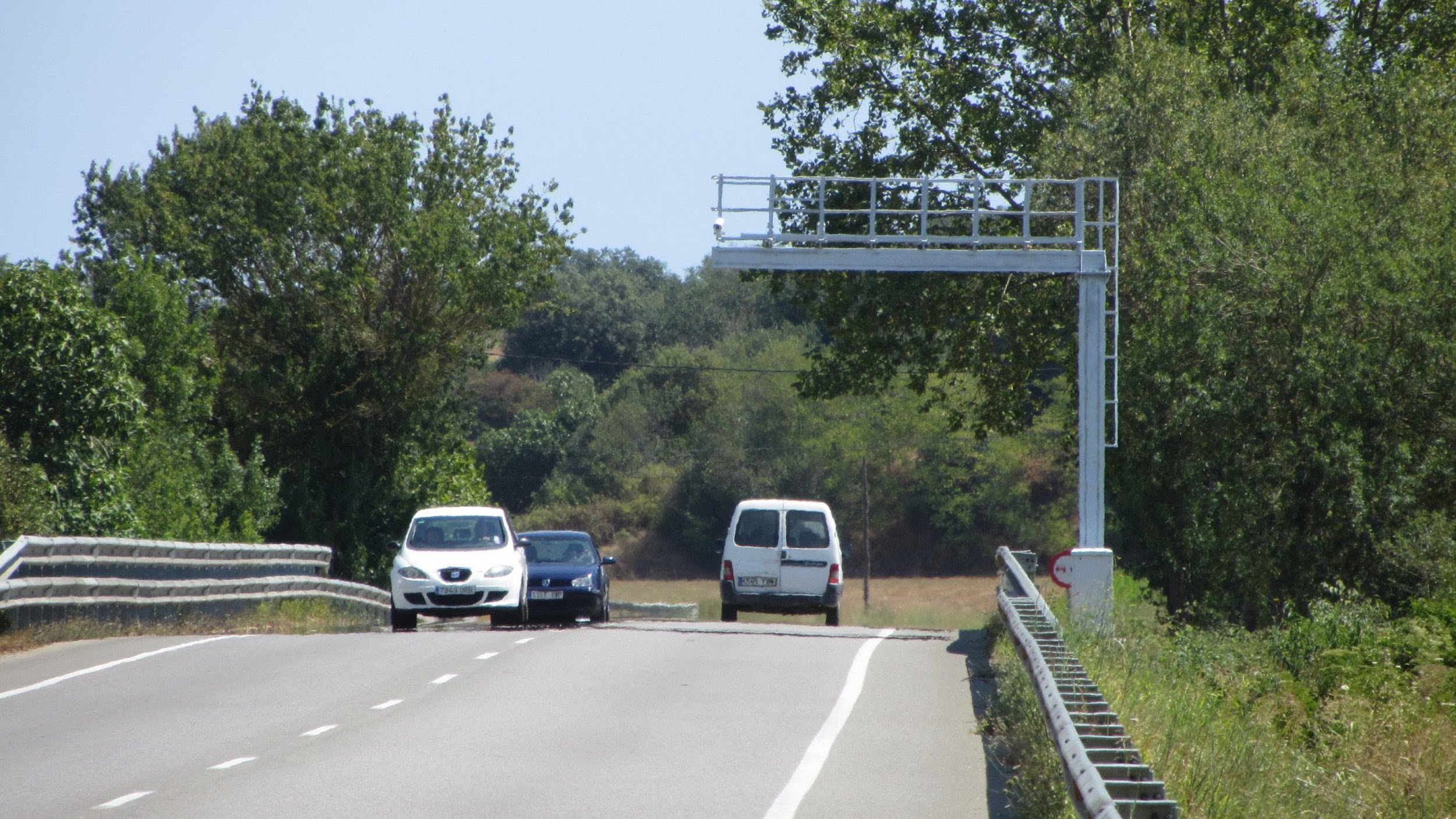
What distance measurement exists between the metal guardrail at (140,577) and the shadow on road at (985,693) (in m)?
9.75

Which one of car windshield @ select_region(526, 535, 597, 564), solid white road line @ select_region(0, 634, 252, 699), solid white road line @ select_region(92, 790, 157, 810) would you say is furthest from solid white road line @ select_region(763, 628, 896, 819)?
car windshield @ select_region(526, 535, 597, 564)

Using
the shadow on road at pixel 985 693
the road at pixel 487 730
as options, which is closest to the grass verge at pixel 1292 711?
the shadow on road at pixel 985 693

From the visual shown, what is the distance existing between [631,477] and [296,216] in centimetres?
4588

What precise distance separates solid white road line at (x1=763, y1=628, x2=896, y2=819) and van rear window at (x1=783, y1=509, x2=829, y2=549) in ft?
25.8

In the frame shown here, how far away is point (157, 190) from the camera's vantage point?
143ft

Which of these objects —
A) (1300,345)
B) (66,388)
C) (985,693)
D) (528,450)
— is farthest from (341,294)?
(528,450)

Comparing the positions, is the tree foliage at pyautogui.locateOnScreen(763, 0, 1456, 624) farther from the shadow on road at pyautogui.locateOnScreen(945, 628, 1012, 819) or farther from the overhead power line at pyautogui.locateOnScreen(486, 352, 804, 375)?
the overhead power line at pyautogui.locateOnScreen(486, 352, 804, 375)

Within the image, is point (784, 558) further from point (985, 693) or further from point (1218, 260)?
point (985, 693)

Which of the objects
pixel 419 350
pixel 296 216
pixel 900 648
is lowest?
pixel 900 648

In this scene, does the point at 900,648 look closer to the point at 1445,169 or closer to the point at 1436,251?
the point at 1436,251

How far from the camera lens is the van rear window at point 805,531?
24.0m

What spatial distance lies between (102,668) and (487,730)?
18.2 feet

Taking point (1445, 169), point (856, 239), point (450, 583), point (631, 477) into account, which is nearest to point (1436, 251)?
point (1445, 169)

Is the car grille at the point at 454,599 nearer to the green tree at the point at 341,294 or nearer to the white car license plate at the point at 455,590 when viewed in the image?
the white car license plate at the point at 455,590
